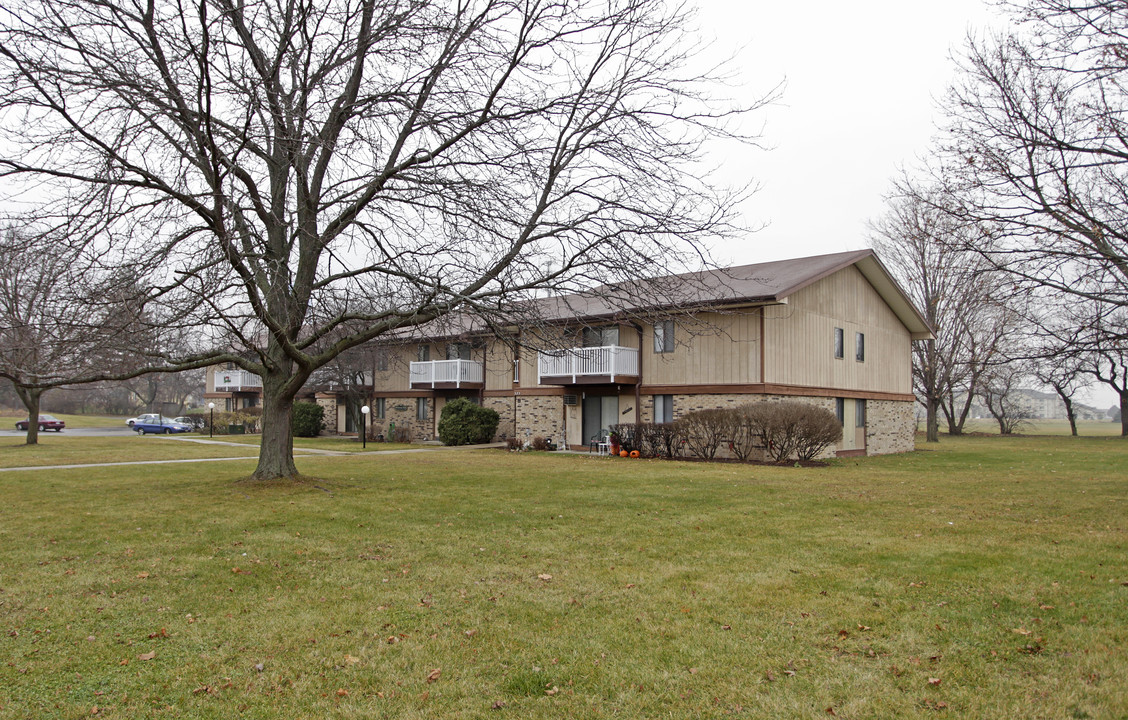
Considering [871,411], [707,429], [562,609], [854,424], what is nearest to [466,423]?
[707,429]

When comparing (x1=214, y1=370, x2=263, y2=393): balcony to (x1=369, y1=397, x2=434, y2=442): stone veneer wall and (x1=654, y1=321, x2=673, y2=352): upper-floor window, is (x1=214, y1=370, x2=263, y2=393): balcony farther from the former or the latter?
(x1=654, y1=321, x2=673, y2=352): upper-floor window

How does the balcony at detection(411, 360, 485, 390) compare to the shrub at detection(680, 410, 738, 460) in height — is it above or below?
above

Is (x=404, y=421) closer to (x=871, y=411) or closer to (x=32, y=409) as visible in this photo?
(x=32, y=409)

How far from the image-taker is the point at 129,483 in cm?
1473

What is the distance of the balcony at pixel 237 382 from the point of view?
155 feet

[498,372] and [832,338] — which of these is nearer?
[832,338]

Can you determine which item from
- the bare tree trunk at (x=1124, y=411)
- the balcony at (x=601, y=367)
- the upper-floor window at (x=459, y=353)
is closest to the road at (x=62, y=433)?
the upper-floor window at (x=459, y=353)

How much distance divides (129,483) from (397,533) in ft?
28.3

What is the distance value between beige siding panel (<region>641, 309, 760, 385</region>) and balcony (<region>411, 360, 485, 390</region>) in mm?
9275

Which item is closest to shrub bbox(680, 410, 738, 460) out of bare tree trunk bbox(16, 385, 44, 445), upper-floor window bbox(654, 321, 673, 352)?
upper-floor window bbox(654, 321, 673, 352)

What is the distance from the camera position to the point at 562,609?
5.82 metres

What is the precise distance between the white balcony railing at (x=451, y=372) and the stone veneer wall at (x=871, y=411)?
30.4 feet

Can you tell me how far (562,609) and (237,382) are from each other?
47.4m

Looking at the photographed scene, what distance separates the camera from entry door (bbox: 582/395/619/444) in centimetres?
2652
